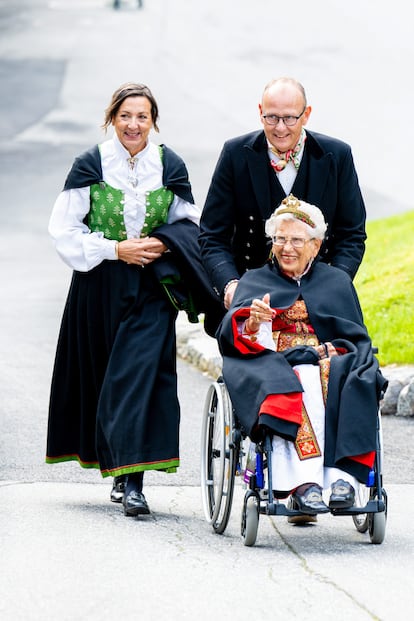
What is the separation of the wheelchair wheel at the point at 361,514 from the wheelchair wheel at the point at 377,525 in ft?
0.21

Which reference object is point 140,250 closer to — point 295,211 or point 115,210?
point 115,210

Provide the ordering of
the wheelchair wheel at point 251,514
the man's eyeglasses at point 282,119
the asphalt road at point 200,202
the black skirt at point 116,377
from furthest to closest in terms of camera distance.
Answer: the black skirt at point 116,377, the man's eyeglasses at point 282,119, the wheelchair wheel at point 251,514, the asphalt road at point 200,202

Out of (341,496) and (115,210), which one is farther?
(115,210)

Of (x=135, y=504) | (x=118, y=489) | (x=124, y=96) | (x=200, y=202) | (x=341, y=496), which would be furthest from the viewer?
(x=200, y=202)

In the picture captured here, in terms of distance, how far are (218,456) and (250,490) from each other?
58cm

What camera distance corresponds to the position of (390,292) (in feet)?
41.3

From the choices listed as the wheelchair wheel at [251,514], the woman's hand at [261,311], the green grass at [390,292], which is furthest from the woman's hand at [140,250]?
the green grass at [390,292]

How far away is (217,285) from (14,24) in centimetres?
2736

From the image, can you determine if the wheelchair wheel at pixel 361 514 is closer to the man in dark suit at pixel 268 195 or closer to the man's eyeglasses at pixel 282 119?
the man in dark suit at pixel 268 195

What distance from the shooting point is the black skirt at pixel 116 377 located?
6496 mm

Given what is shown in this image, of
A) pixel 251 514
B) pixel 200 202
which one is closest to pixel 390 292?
pixel 251 514

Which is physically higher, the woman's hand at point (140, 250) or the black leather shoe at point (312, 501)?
the woman's hand at point (140, 250)

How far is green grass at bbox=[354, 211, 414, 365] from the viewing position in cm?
1082

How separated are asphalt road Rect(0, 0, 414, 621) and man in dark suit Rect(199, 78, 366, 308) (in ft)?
3.98
